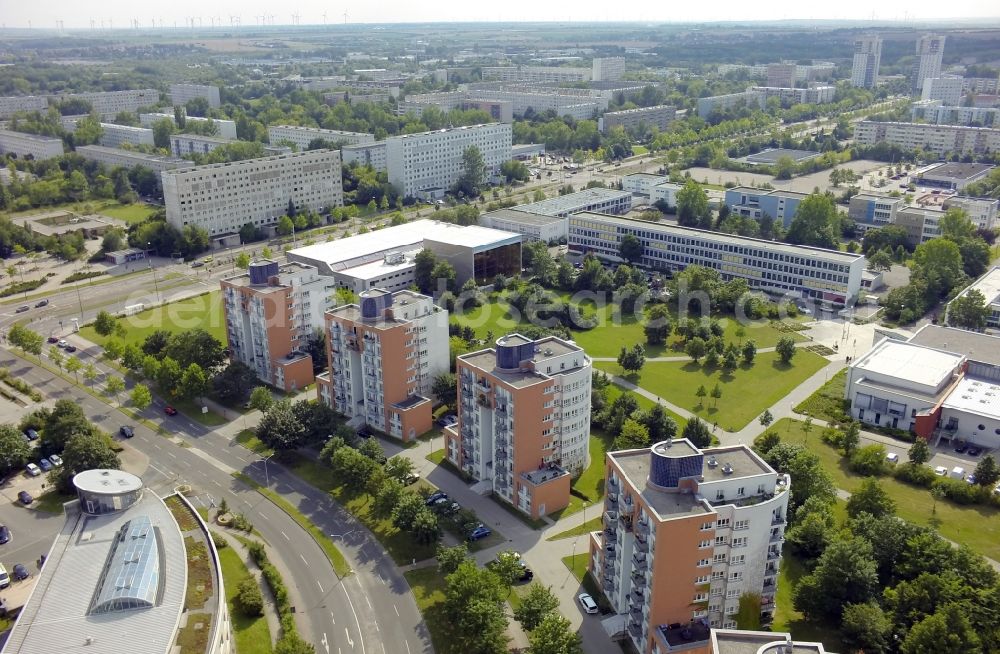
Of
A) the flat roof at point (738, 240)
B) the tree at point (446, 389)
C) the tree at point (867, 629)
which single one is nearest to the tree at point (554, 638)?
the tree at point (867, 629)

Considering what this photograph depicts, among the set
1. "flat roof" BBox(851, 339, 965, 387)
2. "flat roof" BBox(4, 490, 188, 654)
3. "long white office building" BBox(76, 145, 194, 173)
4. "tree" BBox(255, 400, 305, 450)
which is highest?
"long white office building" BBox(76, 145, 194, 173)

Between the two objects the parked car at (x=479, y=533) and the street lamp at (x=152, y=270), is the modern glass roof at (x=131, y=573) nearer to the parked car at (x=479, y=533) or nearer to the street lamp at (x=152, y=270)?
the parked car at (x=479, y=533)

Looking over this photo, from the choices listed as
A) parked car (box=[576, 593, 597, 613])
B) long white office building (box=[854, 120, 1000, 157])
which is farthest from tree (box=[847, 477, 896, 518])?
long white office building (box=[854, 120, 1000, 157])

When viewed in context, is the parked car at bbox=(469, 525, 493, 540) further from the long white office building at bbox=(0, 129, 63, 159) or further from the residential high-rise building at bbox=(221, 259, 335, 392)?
the long white office building at bbox=(0, 129, 63, 159)

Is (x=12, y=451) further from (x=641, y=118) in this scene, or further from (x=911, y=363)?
(x=641, y=118)

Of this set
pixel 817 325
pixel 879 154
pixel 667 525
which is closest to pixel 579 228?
pixel 817 325

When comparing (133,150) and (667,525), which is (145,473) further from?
(133,150)

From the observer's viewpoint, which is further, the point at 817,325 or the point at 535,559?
the point at 817,325
